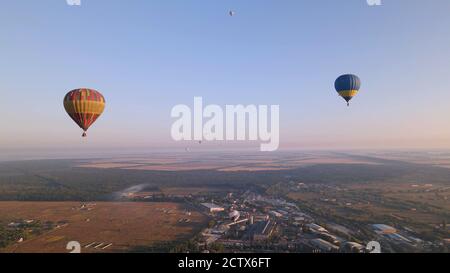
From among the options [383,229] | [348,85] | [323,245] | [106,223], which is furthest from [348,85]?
[106,223]

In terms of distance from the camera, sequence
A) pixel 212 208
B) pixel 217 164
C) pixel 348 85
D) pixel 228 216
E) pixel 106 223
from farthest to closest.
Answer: pixel 217 164, pixel 212 208, pixel 228 216, pixel 106 223, pixel 348 85

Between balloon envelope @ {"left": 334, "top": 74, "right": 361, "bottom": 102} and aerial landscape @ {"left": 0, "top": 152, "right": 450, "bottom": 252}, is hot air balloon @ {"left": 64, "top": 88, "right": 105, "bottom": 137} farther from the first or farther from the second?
balloon envelope @ {"left": 334, "top": 74, "right": 361, "bottom": 102}

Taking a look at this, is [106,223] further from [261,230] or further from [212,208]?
[261,230]

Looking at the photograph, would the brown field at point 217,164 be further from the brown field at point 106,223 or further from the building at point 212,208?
the brown field at point 106,223

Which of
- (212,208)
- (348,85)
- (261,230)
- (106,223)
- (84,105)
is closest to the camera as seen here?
(84,105)
